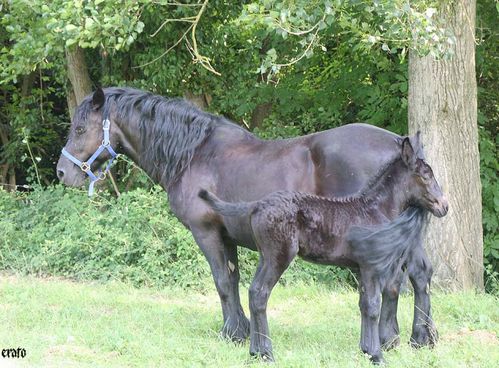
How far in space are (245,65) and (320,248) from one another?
715 centimetres

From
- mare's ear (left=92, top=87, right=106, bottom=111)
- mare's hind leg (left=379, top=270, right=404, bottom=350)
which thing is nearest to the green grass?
mare's hind leg (left=379, top=270, right=404, bottom=350)

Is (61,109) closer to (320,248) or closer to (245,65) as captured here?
(245,65)

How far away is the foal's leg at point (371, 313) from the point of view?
4.84m

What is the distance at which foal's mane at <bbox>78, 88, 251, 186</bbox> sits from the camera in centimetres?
592

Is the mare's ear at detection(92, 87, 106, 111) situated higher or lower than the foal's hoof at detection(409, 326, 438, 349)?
higher

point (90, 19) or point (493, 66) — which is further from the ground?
point (90, 19)

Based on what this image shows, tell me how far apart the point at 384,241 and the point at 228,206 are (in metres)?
1.10

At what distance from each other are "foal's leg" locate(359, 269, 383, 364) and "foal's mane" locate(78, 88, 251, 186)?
185 centimetres

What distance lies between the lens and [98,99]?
603 cm

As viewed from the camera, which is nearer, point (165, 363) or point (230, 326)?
point (165, 363)

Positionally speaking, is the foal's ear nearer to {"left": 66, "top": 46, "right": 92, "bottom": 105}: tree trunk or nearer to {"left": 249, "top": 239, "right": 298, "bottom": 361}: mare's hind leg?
{"left": 249, "top": 239, "right": 298, "bottom": 361}: mare's hind leg

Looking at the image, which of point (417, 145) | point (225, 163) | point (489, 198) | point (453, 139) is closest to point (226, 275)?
point (225, 163)

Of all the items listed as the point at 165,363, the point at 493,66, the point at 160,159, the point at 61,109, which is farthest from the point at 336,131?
the point at 61,109

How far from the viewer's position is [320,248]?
4902 millimetres
